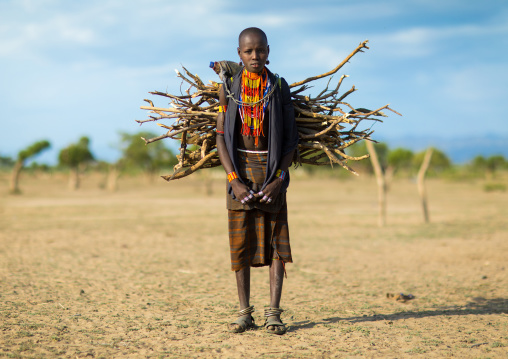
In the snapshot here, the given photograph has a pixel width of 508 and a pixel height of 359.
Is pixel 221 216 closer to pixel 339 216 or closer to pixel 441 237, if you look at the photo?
pixel 339 216

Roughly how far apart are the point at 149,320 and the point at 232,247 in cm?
116

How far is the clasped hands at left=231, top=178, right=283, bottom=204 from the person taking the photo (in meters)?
3.98

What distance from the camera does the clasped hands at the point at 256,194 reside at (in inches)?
157

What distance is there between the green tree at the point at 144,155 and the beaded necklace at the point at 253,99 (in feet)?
116

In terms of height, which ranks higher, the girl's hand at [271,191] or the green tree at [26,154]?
the green tree at [26,154]

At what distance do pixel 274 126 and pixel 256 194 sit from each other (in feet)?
1.77

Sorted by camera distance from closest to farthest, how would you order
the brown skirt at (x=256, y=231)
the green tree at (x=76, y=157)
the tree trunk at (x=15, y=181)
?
the brown skirt at (x=256, y=231), the tree trunk at (x=15, y=181), the green tree at (x=76, y=157)

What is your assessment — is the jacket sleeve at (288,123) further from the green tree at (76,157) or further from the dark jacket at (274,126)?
the green tree at (76,157)

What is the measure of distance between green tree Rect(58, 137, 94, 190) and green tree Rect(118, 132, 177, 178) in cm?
262

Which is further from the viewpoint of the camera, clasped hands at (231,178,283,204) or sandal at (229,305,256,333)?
sandal at (229,305,256,333)

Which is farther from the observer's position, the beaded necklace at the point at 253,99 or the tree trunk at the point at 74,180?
the tree trunk at the point at 74,180

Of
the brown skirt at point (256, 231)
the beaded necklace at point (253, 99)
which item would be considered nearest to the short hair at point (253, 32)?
the beaded necklace at point (253, 99)

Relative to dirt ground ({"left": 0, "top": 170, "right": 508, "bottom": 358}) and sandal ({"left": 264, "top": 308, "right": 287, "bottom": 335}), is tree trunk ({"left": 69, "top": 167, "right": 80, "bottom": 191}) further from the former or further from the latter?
sandal ({"left": 264, "top": 308, "right": 287, "bottom": 335})

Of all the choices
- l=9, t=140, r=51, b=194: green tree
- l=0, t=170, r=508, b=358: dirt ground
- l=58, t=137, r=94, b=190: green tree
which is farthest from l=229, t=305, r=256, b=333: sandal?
l=58, t=137, r=94, b=190: green tree
